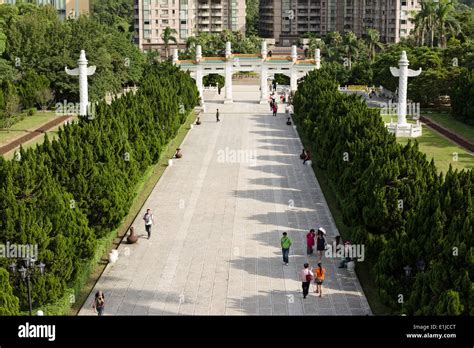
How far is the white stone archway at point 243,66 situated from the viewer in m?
80.6

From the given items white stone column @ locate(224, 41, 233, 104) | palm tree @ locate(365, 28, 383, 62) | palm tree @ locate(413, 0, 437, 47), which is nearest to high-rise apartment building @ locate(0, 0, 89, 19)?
palm tree @ locate(365, 28, 383, 62)

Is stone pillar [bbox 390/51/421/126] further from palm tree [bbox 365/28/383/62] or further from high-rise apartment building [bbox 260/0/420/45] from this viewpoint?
high-rise apartment building [bbox 260/0/420/45]

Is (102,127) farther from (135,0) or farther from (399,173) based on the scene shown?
(135,0)

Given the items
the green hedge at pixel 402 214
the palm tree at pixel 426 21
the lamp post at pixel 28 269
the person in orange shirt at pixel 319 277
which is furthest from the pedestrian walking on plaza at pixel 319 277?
the palm tree at pixel 426 21

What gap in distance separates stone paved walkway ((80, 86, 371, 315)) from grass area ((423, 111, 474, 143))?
1294 centimetres

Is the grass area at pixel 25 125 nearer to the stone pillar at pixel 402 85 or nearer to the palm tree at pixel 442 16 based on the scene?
the stone pillar at pixel 402 85

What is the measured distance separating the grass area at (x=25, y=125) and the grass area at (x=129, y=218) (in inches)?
424

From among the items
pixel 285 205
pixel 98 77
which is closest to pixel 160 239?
pixel 285 205

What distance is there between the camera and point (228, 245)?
104ft

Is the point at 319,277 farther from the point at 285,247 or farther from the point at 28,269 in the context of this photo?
the point at 28,269

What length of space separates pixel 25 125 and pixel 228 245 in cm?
3375

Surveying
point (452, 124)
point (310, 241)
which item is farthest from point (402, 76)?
point (310, 241)

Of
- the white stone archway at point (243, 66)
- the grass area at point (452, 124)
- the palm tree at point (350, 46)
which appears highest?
the palm tree at point (350, 46)

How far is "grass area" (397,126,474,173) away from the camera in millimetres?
46438
